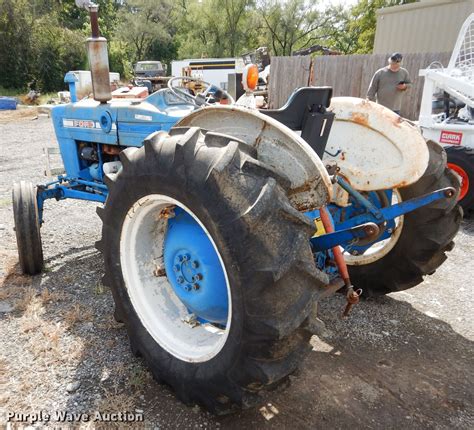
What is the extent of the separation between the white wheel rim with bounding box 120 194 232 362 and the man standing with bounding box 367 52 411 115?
5.86m

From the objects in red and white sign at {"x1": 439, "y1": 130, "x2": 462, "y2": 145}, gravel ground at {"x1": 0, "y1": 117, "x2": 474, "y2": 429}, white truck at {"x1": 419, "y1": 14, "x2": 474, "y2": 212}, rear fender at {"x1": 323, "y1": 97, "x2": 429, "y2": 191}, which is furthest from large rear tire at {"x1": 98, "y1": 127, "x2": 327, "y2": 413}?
red and white sign at {"x1": 439, "y1": 130, "x2": 462, "y2": 145}

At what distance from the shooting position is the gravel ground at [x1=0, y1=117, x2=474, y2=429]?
209 cm

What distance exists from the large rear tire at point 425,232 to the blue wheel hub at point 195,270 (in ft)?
4.55

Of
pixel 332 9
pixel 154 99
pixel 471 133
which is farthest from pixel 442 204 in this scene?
Result: pixel 332 9

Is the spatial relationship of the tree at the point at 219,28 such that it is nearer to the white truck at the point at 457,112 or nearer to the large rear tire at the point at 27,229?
the white truck at the point at 457,112

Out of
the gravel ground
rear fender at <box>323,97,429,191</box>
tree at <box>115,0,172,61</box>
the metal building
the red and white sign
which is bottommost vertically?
the gravel ground

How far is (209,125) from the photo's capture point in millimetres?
2094

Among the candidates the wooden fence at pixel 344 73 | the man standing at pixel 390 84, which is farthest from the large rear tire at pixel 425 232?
the wooden fence at pixel 344 73

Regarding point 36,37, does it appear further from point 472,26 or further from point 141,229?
point 141,229

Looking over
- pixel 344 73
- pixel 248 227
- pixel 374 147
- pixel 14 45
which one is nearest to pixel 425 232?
pixel 374 147

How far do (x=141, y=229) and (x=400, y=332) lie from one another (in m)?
1.83

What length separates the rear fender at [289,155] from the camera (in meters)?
1.78

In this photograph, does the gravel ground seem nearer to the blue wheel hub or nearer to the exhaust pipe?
the blue wheel hub

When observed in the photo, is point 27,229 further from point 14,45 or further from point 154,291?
point 14,45
